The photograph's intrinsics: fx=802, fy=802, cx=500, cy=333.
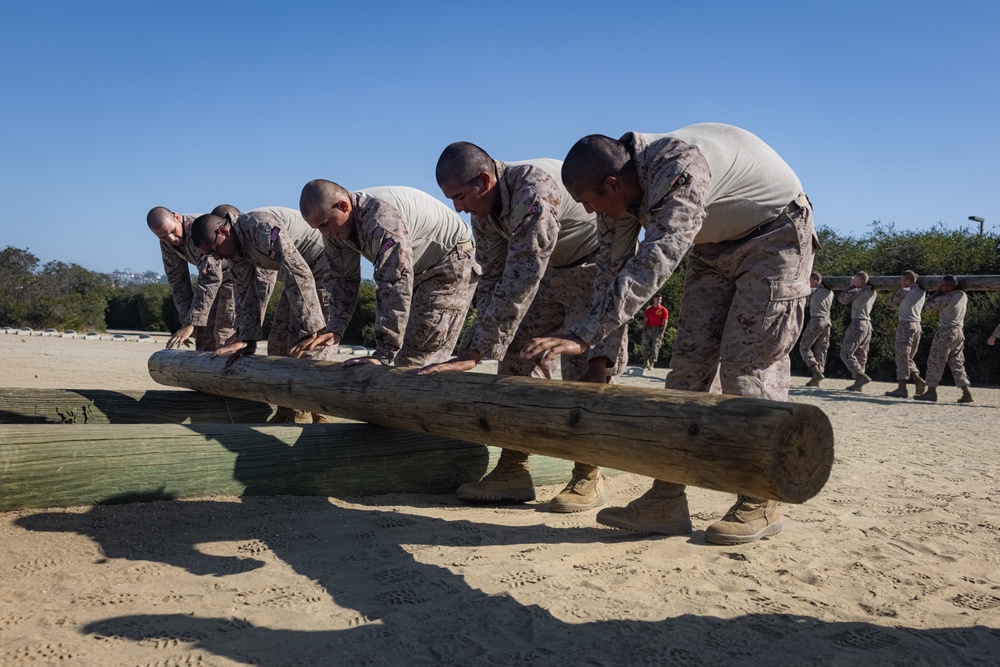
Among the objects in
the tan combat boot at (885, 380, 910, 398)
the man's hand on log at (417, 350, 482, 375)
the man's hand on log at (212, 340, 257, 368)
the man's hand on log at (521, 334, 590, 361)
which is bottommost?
the tan combat boot at (885, 380, 910, 398)

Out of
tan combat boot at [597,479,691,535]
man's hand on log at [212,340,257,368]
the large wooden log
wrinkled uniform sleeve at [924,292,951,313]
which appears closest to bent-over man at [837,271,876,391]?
wrinkled uniform sleeve at [924,292,951,313]

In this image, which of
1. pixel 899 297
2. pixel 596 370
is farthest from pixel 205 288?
pixel 899 297

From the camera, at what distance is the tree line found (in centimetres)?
2012

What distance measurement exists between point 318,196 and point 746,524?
3.01m

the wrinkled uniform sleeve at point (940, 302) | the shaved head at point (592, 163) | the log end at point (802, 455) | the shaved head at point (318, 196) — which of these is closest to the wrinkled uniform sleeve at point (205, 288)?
the shaved head at point (318, 196)

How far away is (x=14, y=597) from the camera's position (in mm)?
2750

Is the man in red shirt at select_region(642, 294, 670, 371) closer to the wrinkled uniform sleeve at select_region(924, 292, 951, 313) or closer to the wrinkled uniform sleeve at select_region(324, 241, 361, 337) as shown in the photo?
the wrinkled uniform sleeve at select_region(924, 292, 951, 313)

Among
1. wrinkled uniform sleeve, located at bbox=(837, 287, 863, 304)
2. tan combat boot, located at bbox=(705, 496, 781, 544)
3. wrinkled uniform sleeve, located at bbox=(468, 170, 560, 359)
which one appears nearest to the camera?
tan combat boot, located at bbox=(705, 496, 781, 544)

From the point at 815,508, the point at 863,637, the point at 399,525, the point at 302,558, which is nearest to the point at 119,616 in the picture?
the point at 302,558

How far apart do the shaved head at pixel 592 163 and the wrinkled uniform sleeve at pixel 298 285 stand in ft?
9.21

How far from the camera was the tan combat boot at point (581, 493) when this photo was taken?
439 centimetres

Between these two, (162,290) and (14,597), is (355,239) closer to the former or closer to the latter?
(14,597)

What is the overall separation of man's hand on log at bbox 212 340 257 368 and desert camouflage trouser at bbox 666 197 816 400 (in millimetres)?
3398

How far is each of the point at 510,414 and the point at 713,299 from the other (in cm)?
132
